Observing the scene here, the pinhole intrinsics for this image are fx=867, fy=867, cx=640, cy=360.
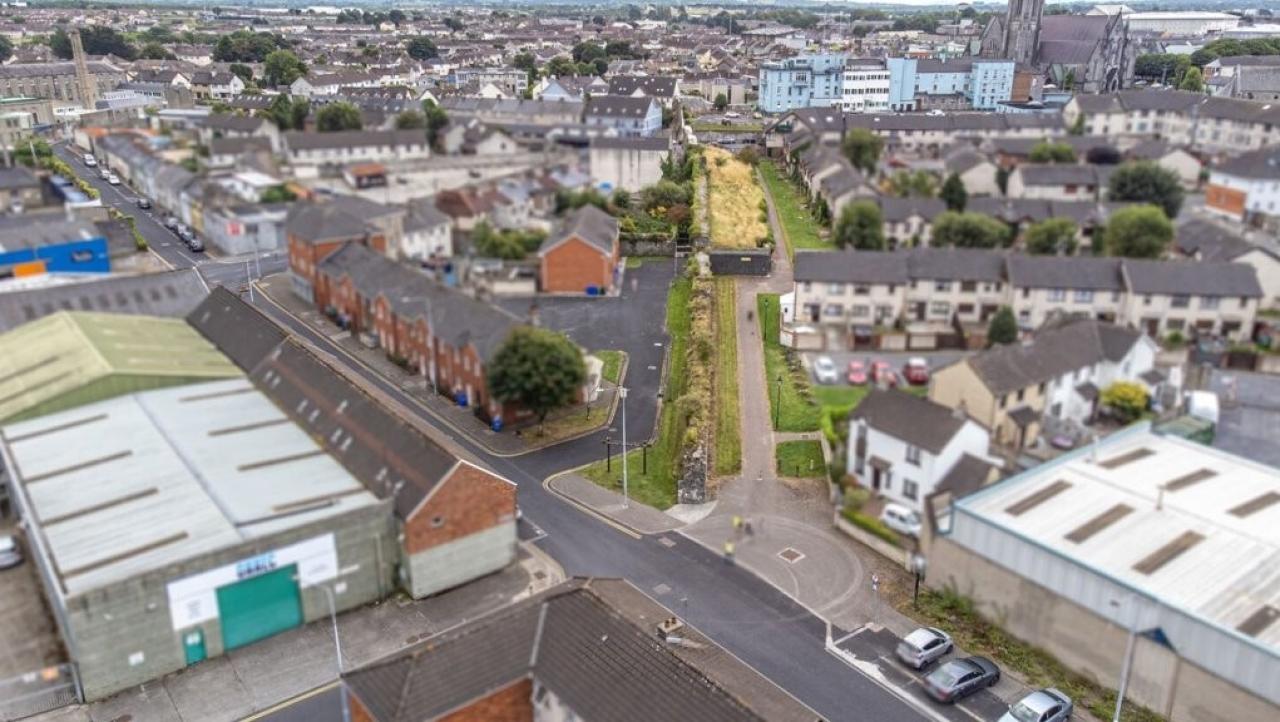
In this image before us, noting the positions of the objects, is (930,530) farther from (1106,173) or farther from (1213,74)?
(1213,74)

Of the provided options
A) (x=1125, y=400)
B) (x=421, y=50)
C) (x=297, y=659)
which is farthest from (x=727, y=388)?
(x=421, y=50)

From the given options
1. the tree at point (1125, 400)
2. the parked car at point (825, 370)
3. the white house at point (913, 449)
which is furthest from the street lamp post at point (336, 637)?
the tree at point (1125, 400)

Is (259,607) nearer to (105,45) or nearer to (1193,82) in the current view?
(105,45)

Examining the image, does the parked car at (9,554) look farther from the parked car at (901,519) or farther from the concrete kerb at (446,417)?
the parked car at (901,519)

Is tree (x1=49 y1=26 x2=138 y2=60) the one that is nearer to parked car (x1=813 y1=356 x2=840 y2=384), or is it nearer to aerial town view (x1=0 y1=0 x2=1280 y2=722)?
aerial town view (x1=0 y1=0 x2=1280 y2=722)

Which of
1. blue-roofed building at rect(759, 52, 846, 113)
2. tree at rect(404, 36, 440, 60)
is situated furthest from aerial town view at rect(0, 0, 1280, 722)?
tree at rect(404, 36, 440, 60)
